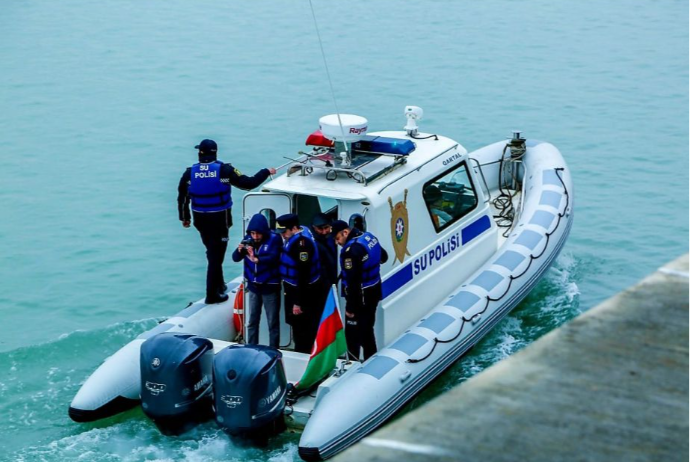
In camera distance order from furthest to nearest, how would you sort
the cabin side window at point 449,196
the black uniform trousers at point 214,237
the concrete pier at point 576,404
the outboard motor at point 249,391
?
the cabin side window at point 449,196, the black uniform trousers at point 214,237, the outboard motor at point 249,391, the concrete pier at point 576,404

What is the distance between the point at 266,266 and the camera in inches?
269

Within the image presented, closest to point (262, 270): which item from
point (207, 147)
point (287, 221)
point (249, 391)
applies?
point (287, 221)

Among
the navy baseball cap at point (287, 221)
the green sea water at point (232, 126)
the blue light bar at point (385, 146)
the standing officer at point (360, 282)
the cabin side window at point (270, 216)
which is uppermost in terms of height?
the blue light bar at point (385, 146)

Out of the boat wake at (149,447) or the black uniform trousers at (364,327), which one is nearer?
the boat wake at (149,447)

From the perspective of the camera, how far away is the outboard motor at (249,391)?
608 centimetres

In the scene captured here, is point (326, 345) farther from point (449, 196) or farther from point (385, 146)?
point (449, 196)

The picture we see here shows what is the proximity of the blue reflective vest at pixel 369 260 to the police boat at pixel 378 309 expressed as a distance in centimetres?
24

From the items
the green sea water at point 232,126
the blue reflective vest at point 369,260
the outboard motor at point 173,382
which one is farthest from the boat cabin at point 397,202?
the outboard motor at point 173,382

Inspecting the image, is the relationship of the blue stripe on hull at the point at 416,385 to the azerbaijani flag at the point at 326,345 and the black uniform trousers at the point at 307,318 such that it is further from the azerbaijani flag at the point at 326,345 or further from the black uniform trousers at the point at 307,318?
the black uniform trousers at the point at 307,318

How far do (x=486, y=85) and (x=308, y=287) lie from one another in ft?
41.6

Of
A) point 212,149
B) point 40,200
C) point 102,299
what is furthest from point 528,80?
point 212,149

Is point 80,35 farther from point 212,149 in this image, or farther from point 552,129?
point 212,149

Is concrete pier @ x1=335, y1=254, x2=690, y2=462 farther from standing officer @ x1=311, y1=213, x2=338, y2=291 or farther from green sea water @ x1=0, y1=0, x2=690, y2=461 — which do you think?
standing officer @ x1=311, y1=213, x2=338, y2=291

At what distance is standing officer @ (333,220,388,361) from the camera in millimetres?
6641
